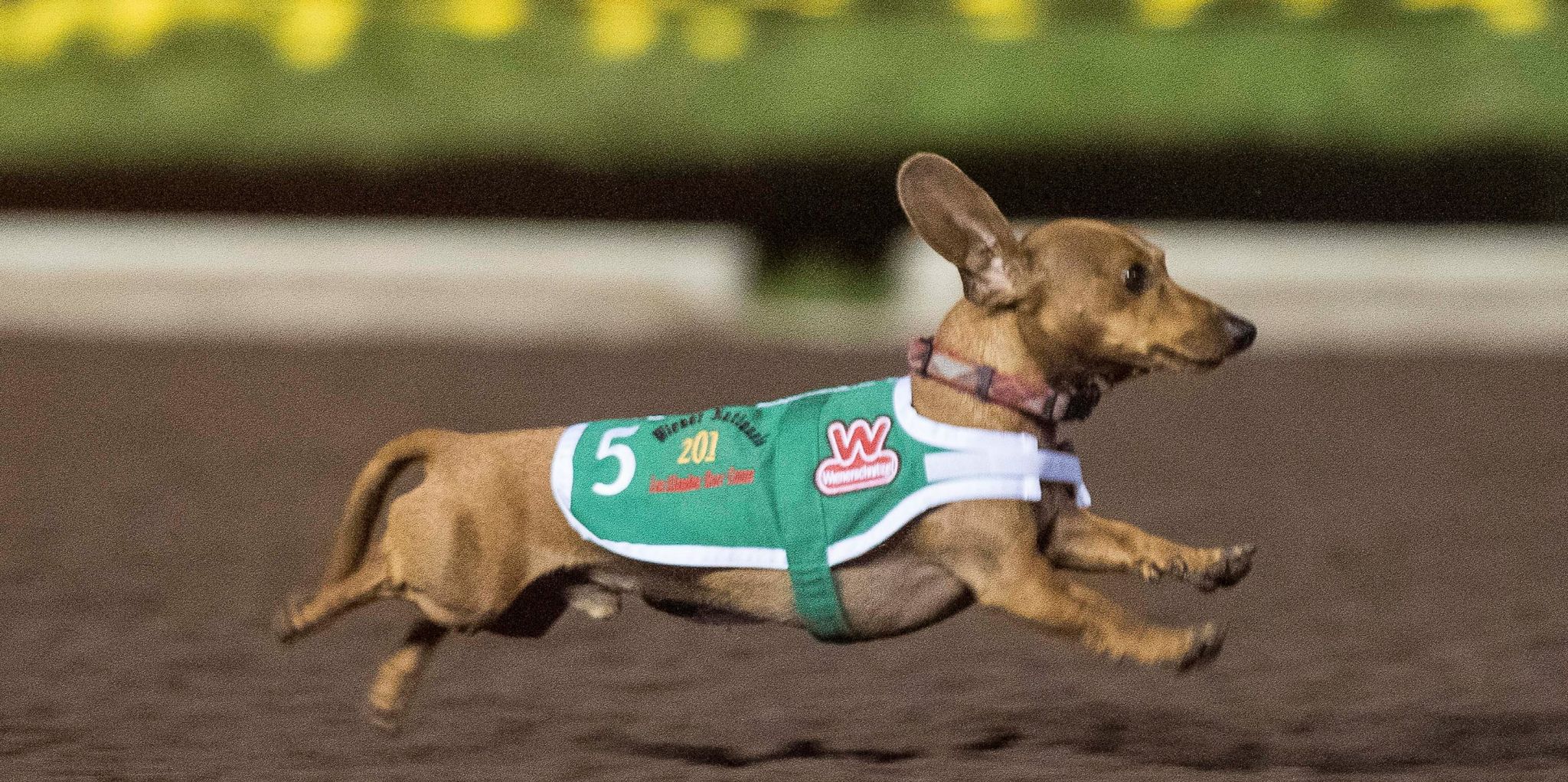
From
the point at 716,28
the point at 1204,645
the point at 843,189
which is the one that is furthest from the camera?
the point at 843,189

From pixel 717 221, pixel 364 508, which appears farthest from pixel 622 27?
pixel 364 508

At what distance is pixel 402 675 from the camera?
545 cm

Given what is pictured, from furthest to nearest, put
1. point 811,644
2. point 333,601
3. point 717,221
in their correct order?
point 717,221 → point 811,644 → point 333,601

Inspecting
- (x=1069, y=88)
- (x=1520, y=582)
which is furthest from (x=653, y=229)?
(x=1520, y=582)

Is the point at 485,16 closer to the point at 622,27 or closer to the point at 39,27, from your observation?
the point at 622,27

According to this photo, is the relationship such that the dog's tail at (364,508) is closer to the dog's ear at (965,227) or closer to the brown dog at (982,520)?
the brown dog at (982,520)

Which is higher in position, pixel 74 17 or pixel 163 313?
Answer: pixel 74 17

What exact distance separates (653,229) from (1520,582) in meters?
9.46

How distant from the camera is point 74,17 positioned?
1706 centimetres

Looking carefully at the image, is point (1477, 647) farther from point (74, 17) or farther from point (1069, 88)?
point (74, 17)

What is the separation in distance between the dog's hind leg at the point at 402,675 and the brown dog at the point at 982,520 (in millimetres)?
343

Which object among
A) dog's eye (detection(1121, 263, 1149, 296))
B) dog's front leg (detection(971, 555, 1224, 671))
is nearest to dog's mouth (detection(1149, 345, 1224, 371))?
dog's eye (detection(1121, 263, 1149, 296))

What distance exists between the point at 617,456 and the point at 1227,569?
123 centimetres

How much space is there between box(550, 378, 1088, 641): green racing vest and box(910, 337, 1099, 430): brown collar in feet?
0.19
